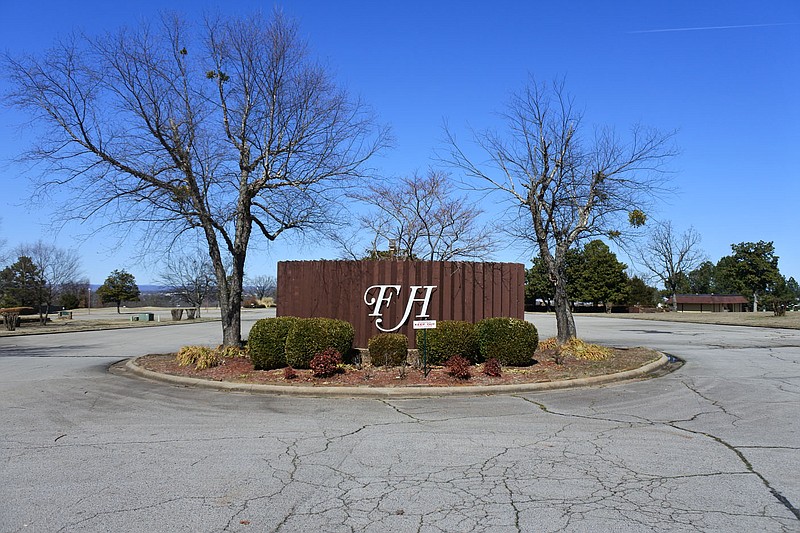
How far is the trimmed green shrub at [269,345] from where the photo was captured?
12477mm

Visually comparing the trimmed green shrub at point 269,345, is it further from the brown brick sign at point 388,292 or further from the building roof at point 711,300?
the building roof at point 711,300

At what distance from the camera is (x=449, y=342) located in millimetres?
12664

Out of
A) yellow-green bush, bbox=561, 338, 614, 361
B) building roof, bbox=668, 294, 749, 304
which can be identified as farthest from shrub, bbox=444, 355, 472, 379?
building roof, bbox=668, 294, 749, 304

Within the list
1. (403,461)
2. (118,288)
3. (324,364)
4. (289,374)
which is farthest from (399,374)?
(118,288)

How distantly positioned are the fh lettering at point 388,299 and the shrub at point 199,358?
3847 mm

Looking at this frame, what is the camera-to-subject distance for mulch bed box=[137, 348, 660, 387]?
11289mm

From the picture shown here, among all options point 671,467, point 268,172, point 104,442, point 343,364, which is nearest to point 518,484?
point 671,467

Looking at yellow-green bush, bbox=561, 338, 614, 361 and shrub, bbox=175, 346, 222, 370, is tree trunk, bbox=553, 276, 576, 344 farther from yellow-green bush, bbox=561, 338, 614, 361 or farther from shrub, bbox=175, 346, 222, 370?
shrub, bbox=175, 346, 222, 370

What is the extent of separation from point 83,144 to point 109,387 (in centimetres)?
571

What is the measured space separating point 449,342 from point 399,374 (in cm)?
139

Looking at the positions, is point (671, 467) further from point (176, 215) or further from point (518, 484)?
point (176, 215)

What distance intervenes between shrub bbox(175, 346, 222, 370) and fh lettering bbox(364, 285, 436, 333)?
3847mm

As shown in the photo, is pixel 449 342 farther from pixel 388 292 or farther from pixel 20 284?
pixel 20 284

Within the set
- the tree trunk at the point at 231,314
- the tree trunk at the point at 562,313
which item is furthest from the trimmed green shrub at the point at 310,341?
the tree trunk at the point at 562,313
